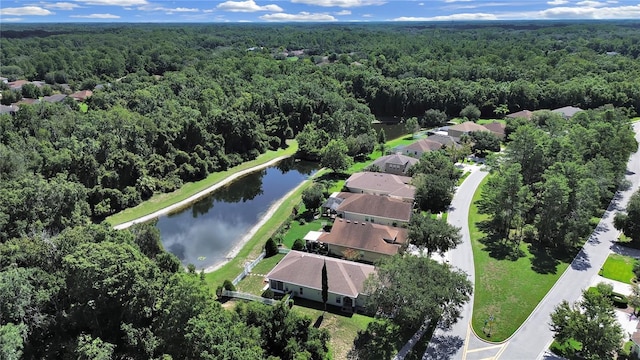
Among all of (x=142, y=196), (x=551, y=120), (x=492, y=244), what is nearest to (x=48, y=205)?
(x=142, y=196)

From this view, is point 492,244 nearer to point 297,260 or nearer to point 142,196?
point 297,260

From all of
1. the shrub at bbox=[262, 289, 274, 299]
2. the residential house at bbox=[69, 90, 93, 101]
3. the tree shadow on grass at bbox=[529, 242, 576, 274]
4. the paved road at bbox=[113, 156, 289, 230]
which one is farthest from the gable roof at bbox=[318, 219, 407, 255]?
the residential house at bbox=[69, 90, 93, 101]

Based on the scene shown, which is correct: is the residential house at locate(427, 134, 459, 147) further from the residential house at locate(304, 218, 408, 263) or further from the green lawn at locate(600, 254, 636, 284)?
the green lawn at locate(600, 254, 636, 284)

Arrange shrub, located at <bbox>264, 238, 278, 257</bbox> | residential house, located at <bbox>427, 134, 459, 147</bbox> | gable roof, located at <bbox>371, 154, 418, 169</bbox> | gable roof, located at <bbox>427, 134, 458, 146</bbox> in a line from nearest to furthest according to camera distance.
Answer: shrub, located at <bbox>264, 238, 278, 257</bbox>
gable roof, located at <bbox>371, 154, 418, 169</bbox>
residential house, located at <bbox>427, 134, 459, 147</bbox>
gable roof, located at <bbox>427, 134, 458, 146</bbox>

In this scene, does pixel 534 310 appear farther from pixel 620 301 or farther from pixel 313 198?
pixel 313 198

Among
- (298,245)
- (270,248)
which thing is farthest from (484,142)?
(270,248)

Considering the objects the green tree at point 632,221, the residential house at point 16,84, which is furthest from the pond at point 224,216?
the residential house at point 16,84
